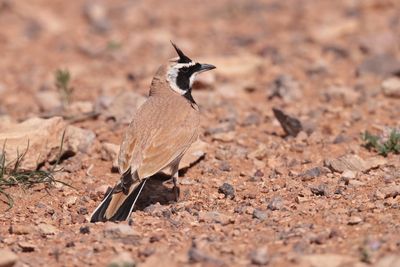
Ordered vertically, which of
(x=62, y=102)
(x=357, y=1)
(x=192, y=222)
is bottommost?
(x=192, y=222)

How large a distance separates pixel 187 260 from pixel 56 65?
6.54 m

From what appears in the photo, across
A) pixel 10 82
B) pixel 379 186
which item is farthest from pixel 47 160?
pixel 10 82

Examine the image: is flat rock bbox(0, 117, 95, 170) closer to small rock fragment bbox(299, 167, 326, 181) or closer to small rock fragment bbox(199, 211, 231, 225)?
small rock fragment bbox(199, 211, 231, 225)

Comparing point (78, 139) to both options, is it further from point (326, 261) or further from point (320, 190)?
point (326, 261)

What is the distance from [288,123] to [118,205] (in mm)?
2497

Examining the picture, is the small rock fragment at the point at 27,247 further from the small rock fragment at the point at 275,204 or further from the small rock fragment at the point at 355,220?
the small rock fragment at the point at 355,220

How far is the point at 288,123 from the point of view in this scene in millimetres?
7516

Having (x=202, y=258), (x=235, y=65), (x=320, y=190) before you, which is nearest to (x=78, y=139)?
(x=320, y=190)

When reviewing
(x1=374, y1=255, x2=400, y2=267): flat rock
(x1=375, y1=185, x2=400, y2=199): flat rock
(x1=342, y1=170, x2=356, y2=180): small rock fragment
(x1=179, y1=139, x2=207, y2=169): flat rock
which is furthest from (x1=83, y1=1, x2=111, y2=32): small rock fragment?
(x1=374, y1=255, x2=400, y2=267): flat rock

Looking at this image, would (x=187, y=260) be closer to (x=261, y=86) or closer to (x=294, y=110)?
(x=294, y=110)

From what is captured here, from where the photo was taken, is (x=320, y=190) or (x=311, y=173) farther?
(x=311, y=173)

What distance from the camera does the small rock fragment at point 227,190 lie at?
6185 mm

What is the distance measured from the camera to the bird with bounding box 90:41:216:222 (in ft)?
18.6

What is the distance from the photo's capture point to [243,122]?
7980 millimetres
